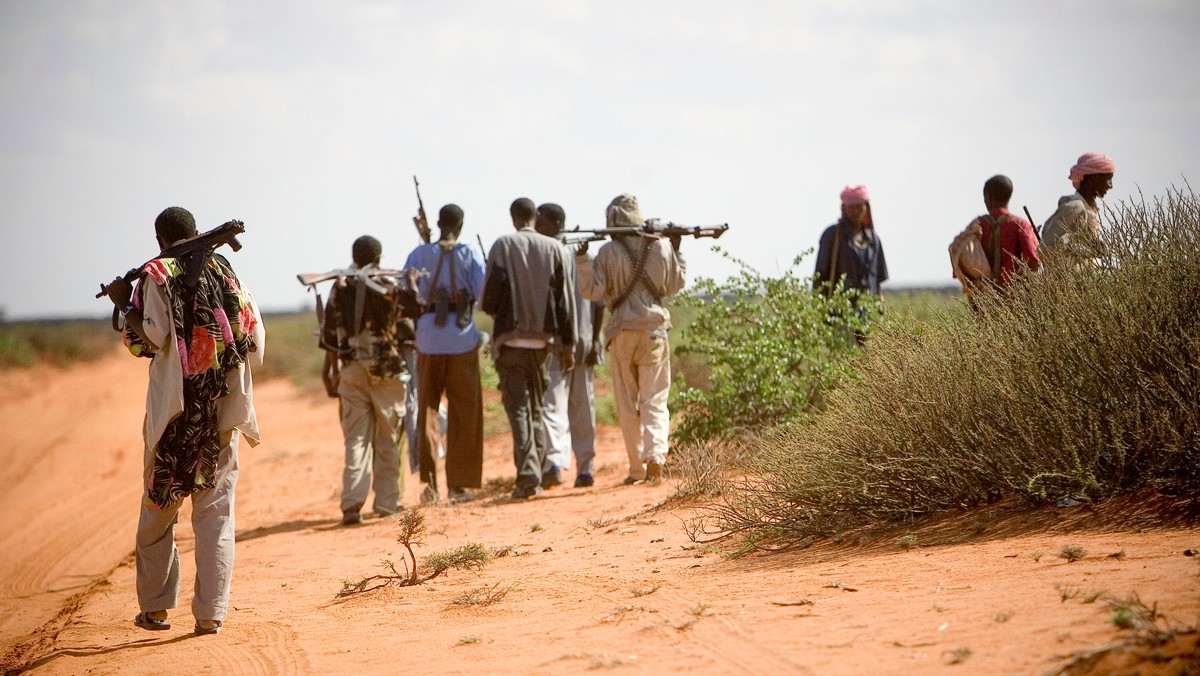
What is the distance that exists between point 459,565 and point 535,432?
2.99 metres

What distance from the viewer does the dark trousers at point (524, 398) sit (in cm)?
922

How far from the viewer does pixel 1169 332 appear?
17.3 feet

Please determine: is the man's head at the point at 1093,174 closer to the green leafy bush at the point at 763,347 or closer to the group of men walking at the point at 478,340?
the green leafy bush at the point at 763,347

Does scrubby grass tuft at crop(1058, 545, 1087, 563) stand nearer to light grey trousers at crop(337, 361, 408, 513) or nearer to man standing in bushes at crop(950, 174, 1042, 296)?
man standing in bushes at crop(950, 174, 1042, 296)

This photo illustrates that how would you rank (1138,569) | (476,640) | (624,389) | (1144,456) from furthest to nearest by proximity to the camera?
(624,389), (1144,456), (476,640), (1138,569)

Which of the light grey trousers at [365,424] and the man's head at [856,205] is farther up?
the man's head at [856,205]

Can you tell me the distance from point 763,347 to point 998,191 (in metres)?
2.30

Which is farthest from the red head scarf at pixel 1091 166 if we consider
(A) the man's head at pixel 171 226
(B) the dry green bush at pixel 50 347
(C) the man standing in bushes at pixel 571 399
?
(B) the dry green bush at pixel 50 347

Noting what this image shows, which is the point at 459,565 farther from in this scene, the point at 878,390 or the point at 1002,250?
the point at 1002,250

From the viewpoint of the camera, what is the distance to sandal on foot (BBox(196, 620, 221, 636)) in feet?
18.1

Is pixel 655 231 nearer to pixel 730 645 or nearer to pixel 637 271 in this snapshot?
pixel 637 271

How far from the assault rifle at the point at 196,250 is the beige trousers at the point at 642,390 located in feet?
13.6

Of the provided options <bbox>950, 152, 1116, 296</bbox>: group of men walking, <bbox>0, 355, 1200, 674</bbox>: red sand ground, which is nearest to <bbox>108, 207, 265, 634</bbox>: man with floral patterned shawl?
<bbox>0, 355, 1200, 674</bbox>: red sand ground

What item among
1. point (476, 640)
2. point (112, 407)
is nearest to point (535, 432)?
point (476, 640)
